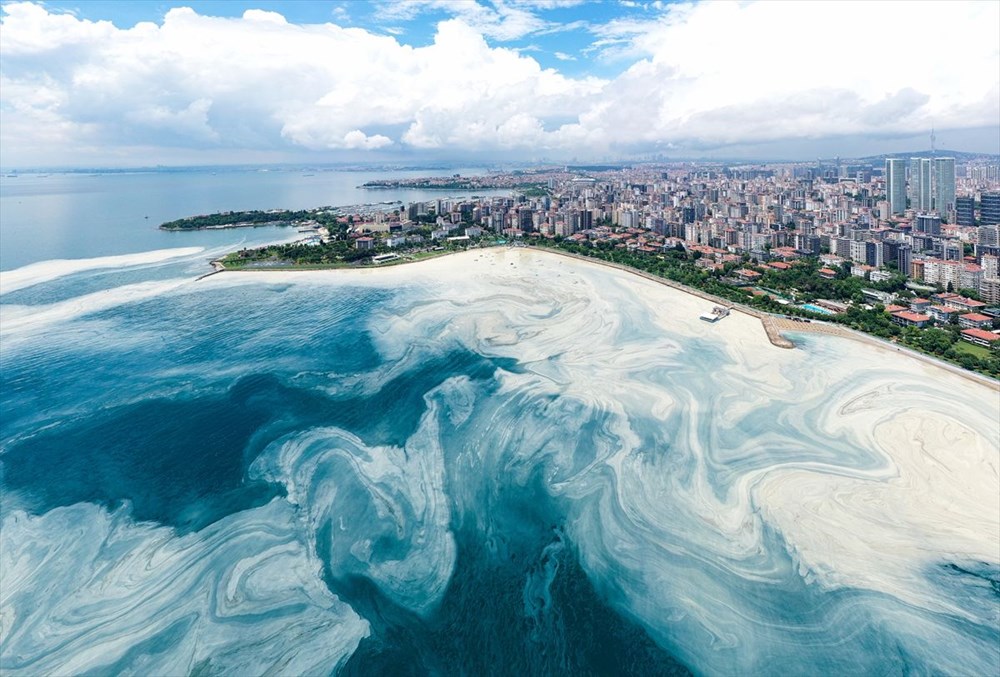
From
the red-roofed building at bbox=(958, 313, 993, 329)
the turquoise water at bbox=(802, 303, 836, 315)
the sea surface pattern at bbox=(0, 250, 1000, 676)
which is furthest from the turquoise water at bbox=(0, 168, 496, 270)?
the red-roofed building at bbox=(958, 313, 993, 329)

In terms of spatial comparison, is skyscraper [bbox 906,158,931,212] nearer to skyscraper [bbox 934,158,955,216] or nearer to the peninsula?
skyscraper [bbox 934,158,955,216]

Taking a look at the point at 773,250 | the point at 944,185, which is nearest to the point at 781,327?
the point at 773,250

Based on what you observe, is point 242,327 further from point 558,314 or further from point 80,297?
point 558,314

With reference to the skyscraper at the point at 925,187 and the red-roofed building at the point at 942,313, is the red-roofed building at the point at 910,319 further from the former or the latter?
the skyscraper at the point at 925,187

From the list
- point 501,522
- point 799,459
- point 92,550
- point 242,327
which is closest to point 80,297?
point 242,327

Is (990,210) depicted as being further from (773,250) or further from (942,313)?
(942,313)
